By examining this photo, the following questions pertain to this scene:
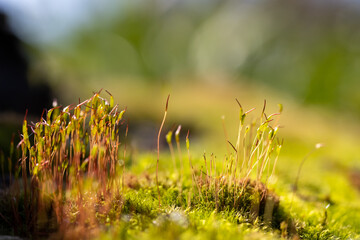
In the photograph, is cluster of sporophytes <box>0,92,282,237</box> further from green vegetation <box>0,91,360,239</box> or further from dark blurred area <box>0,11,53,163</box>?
dark blurred area <box>0,11,53,163</box>

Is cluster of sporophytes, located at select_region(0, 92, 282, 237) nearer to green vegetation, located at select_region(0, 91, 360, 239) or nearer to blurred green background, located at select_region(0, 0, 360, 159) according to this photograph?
green vegetation, located at select_region(0, 91, 360, 239)

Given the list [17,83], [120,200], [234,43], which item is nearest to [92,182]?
[120,200]

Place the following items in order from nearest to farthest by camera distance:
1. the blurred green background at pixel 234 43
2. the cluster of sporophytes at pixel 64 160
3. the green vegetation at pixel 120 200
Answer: the green vegetation at pixel 120 200, the cluster of sporophytes at pixel 64 160, the blurred green background at pixel 234 43

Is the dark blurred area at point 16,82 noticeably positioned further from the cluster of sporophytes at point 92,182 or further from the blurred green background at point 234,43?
the blurred green background at point 234,43

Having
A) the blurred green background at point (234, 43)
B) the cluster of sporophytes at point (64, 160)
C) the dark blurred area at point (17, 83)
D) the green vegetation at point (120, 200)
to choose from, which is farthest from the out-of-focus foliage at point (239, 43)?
the cluster of sporophytes at point (64, 160)

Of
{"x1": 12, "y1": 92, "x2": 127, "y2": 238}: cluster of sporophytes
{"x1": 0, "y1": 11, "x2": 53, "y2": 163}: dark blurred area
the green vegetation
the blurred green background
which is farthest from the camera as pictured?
the blurred green background

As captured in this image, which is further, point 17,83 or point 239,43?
point 239,43

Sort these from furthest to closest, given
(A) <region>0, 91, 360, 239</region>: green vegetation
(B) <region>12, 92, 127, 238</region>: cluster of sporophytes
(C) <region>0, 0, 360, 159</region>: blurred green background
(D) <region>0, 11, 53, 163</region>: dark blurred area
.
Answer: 1. (C) <region>0, 0, 360, 159</region>: blurred green background
2. (D) <region>0, 11, 53, 163</region>: dark blurred area
3. (B) <region>12, 92, 127, 238</region>: cluster of sporophytes
4. (A) <region>0, 91, 360, 239</region>: green vegetation

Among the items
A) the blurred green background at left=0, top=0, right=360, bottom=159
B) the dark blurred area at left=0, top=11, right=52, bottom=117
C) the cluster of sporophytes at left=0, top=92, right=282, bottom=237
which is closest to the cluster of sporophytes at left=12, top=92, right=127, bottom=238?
the cluster of sporophytes at left=0, top=92, right=282, bottom=237

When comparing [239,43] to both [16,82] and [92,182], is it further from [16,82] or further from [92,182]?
[92,182]

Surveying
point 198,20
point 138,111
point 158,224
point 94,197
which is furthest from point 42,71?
point 198,20

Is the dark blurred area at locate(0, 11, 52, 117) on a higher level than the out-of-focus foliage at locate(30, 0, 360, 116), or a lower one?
lower

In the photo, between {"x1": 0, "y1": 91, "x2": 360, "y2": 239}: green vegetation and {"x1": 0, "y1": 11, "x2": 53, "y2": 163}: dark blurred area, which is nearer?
{"x1": 0, "y1": 91, "x2": 360, "y2": 239}: green vegetation
